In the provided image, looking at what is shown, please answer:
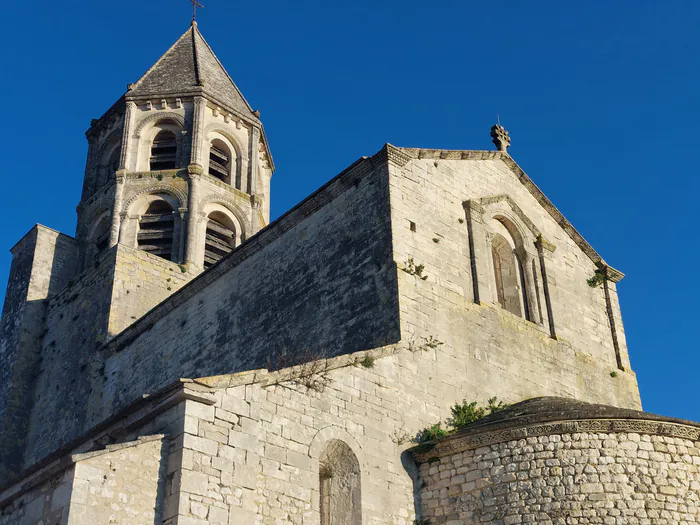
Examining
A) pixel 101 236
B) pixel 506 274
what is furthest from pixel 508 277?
pixel 101 236

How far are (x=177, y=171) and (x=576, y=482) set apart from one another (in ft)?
48.7

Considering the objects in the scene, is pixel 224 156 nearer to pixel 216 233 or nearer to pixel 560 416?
pixel 216 233

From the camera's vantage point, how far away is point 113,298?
1825cm

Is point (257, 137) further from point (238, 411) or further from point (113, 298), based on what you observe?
point (238, 411)

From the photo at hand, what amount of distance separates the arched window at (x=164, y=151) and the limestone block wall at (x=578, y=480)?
1447 cm

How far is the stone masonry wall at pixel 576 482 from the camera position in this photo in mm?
9656

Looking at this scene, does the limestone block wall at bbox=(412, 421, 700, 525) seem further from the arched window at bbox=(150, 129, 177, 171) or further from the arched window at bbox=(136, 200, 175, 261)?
the arched window at bbox=(150, 129, 177, 171)

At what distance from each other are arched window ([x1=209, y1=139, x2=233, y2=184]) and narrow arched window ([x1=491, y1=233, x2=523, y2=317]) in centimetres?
1032

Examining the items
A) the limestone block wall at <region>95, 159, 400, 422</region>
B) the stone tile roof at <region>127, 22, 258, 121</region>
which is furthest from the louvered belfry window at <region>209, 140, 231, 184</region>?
the limestone block wall at <region>95, 159, 400, 422</region>

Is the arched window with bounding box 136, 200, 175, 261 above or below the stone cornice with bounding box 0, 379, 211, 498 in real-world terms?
above

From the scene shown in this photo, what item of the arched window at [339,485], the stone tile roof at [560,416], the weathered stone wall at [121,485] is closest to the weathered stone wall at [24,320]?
the arched window at [339,485]

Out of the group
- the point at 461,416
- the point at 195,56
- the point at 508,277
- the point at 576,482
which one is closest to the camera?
the point at 576,482

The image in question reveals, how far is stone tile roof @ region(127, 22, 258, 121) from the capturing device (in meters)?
23.4

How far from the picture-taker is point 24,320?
20016mm
